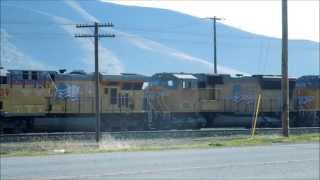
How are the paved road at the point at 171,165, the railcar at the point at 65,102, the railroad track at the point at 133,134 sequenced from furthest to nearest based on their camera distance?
the railcar at the point at 65,102
the railroad track at the point at 133,134
the paved road at the point at 171,165

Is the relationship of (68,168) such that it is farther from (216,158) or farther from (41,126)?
(41,126)

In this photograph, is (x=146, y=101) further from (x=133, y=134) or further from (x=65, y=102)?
(x=133, y=134)

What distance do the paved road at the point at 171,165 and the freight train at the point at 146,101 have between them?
15.0m

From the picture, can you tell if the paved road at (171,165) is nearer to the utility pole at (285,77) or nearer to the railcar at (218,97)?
the utility pole at (285,77)

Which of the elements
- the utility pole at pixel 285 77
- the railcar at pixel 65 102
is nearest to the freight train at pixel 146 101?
the railcar at pixel 65 102

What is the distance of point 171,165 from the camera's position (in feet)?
47.6

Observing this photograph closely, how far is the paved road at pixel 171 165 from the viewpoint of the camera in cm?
1245

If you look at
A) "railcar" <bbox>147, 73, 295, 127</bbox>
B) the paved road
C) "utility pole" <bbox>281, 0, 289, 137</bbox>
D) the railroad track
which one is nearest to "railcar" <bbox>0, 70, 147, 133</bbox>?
"railcar" <bbox>147, 73, 295, 127</bbox>

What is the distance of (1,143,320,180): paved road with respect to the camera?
12.5m

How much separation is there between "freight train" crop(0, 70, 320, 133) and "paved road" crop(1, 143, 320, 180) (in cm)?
1497

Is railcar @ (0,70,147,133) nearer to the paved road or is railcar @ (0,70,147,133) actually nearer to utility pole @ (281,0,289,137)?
utility pole @ (281,0,289,137)

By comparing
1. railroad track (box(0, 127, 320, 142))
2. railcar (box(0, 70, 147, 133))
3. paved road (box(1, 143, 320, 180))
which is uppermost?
railcar (box(0, 70, 147, 133))

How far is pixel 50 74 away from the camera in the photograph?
33438 mm

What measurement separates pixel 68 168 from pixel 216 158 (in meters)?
4.36
